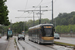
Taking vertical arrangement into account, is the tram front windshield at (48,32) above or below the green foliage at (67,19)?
below

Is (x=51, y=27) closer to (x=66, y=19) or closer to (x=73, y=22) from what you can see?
(x=73, y=22)

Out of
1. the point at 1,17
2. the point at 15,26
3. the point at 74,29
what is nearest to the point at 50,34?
the point at 1,17

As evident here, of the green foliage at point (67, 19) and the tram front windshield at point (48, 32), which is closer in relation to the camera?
the tram front windshield at point (48, 32)

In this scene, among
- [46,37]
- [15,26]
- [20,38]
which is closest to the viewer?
[46,37]

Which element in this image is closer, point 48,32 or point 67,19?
point 48,32

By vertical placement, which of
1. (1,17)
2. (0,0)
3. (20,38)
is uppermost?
(0,0)

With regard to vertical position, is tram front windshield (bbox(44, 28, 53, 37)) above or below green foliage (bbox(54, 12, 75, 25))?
below

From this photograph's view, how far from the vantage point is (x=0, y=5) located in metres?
30.4

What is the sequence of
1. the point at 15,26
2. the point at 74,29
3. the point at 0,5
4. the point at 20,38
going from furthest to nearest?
the point at 15,26 < the point at 74,29 < the point at 20,38 < the point at 0,5

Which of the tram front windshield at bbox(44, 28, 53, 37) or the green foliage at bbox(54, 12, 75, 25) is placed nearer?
the tram front windshield at bbox(44, 28, 53, 37)

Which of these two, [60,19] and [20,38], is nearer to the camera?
[20,38]

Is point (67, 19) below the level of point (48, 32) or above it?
above

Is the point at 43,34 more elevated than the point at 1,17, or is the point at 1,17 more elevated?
the point at 1,17

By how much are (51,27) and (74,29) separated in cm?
10481
